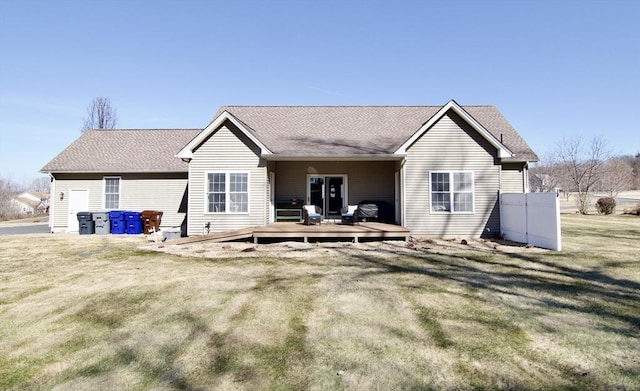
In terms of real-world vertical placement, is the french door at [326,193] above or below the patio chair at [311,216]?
above

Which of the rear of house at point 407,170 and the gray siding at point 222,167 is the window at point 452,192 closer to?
the rear of house at point 407,170

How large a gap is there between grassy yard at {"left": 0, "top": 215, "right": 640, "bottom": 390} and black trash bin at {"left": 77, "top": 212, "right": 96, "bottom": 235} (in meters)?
7.09

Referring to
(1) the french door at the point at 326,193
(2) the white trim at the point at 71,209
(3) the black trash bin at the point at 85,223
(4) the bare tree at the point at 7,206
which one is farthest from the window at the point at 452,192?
(4) the bare tree at the point at 7,206

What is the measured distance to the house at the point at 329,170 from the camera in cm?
1228

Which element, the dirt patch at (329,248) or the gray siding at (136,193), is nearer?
the dirt patch at (329,248)

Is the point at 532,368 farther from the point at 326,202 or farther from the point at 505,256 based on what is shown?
the point at 326,202

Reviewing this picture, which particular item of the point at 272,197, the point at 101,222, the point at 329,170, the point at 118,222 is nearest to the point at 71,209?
the point at 101,222

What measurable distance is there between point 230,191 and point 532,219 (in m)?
11.0

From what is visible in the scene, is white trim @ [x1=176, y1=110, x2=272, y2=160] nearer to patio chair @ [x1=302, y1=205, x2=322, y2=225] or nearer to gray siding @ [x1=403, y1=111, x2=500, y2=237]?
patio chair @ [x1=302, y1=205, x2=322, y2=225]

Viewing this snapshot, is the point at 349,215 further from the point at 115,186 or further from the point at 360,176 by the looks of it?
the point at 115,186

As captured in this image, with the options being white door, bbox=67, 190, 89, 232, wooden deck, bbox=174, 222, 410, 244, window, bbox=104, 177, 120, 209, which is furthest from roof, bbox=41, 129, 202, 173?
wooden deck, bbox=174, 222, 410, 244

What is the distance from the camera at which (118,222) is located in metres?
14.6

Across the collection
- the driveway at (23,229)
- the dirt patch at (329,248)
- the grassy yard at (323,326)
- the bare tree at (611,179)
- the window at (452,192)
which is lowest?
the grassy yard at (323,326)

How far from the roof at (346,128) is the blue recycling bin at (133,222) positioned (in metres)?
5.95
